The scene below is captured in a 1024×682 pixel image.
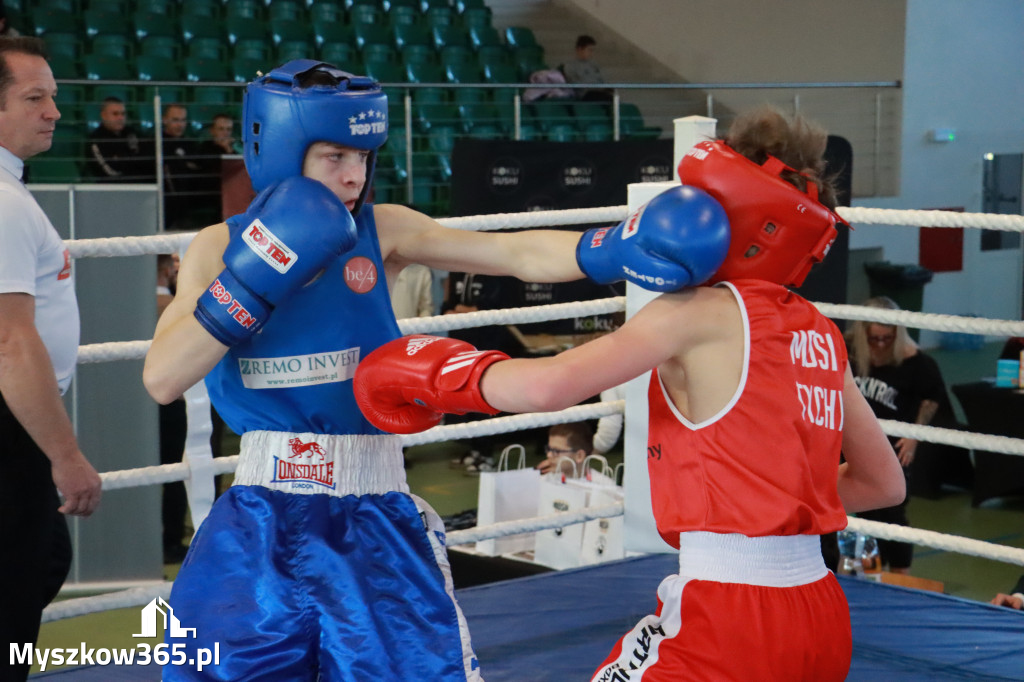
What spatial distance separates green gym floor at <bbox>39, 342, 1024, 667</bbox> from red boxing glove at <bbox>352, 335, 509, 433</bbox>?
105 inches

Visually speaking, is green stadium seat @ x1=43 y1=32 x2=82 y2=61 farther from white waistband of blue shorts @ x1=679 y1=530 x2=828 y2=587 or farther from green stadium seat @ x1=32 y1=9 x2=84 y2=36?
white waistband of blue shorts @ x1=679 y1=530 x2=828 y2=587

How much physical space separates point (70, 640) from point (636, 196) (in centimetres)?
253

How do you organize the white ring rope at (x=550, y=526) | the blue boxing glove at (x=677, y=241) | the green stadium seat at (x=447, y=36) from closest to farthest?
the blue boxing glove at (x=677, y=241) < the white ring rope at (x=550, y=526) < the green stadium seat at (x=447, y=36)

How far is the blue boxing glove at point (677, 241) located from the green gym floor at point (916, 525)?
9.74ft

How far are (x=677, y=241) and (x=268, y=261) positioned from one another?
55 centimetres

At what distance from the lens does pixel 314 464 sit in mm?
1688

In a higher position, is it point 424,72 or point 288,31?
point 288,31

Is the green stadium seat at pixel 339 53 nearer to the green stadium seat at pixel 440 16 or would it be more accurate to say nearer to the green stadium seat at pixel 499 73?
the green stadium seat at pixel 440 16

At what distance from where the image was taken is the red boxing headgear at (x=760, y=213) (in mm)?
1534

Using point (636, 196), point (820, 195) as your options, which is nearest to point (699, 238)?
point (820, 195)

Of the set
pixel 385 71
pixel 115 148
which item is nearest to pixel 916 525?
pixel 115 148

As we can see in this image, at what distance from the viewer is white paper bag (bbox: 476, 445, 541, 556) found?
13.5 feet

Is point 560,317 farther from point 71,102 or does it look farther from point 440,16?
point 440,16

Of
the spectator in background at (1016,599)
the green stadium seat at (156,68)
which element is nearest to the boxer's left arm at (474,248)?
the spectator in background at (1016,599)
